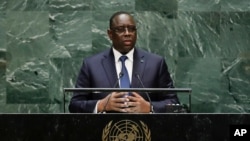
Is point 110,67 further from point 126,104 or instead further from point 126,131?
point 126,131

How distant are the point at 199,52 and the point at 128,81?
1.73m

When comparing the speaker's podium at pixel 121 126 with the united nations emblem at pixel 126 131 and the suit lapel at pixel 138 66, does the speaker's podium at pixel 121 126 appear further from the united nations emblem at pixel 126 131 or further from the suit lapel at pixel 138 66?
the suit lapel at pixel 138 66

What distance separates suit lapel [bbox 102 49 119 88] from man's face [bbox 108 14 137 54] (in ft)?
0.42

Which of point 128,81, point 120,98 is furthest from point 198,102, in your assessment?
point 120,98

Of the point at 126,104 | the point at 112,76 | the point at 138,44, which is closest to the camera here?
the point at 126,104

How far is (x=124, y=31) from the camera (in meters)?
4.92

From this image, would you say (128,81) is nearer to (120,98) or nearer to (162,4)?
(120,98)

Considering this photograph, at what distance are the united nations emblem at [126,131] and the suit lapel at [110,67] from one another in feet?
4.42

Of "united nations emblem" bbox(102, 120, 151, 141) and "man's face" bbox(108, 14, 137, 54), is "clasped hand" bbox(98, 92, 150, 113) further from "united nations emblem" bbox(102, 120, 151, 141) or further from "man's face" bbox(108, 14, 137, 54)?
"united nations emblem" bbox(102, 120, 151, 141)

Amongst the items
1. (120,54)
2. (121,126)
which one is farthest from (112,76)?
(121,126)

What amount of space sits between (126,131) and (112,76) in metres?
1.45

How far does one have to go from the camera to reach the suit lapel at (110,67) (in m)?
4.86

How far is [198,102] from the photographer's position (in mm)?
6352

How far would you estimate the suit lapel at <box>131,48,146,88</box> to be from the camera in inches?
190
